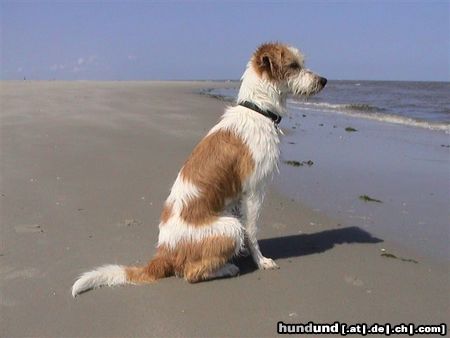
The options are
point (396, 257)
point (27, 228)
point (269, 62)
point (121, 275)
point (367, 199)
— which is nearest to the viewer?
point (121, 275)

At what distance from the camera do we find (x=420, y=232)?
560cm

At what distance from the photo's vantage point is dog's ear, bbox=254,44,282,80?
15.7ft

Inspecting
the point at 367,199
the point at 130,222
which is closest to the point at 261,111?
the point at 130,222

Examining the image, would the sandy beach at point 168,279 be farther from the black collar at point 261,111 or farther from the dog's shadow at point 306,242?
the black collar at point 261,111

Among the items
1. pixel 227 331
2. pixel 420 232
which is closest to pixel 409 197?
pixel 420 232

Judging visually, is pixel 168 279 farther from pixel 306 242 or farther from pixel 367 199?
pixel 367 199

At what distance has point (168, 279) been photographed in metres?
4.45

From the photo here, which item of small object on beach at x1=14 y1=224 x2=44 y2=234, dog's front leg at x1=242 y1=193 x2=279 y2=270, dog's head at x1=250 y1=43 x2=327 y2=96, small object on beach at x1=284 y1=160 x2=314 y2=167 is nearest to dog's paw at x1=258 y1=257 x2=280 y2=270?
dog's front leg at x1=242 y1=193 x2=279 y2=270

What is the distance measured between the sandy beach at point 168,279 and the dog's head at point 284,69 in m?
1.73

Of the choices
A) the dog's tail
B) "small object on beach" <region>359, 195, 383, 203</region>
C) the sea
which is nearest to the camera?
the dog's tail

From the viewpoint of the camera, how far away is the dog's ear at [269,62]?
4797 millimetres

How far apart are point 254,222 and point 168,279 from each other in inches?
40.2

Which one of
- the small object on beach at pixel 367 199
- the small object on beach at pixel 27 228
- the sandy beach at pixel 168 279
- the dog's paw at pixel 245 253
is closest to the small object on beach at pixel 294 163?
the sandy beach at pixel 168 279

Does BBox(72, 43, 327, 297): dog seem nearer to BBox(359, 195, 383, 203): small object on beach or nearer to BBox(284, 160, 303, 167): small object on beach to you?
BBox(359, 195, 383, 203): small object on beach
